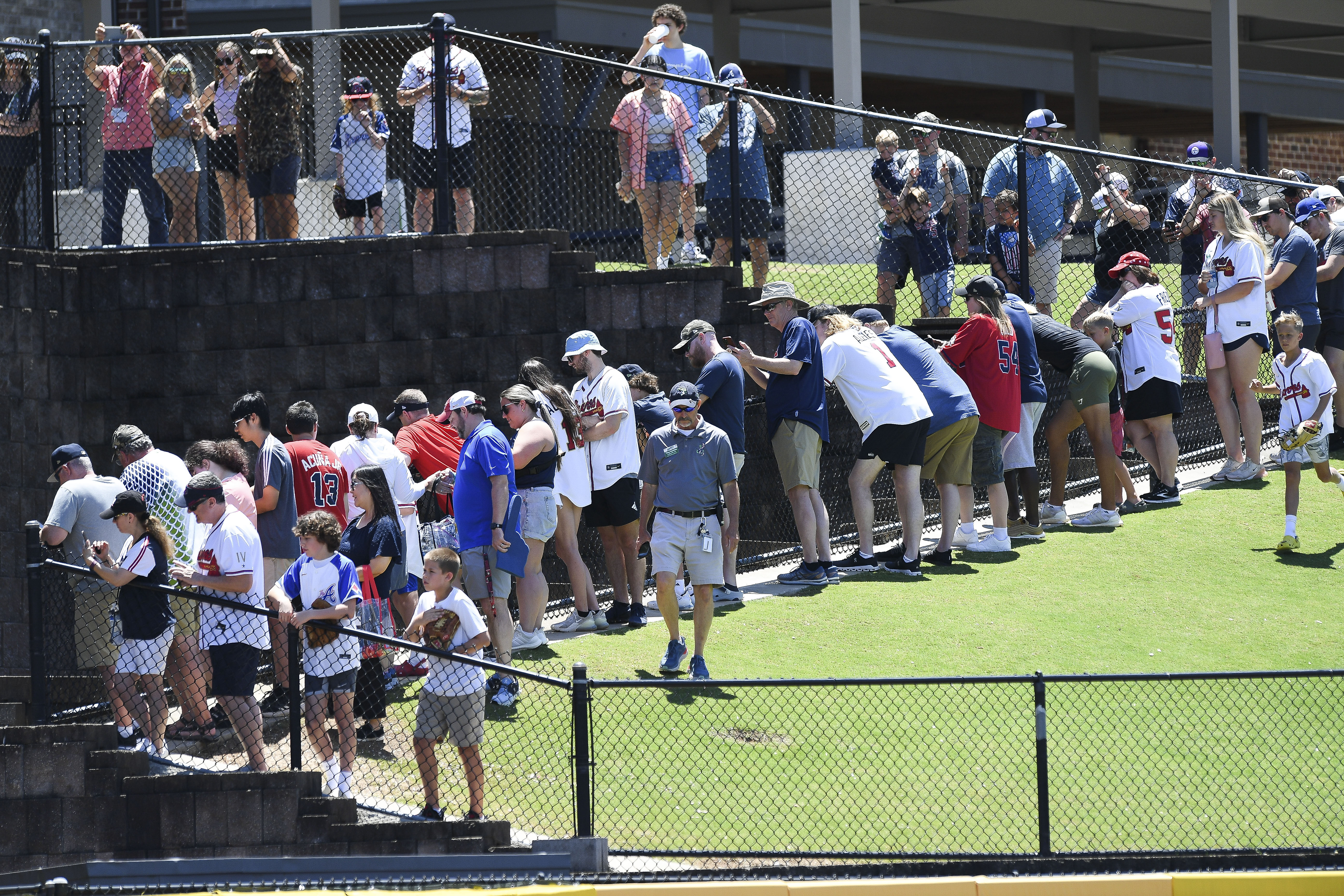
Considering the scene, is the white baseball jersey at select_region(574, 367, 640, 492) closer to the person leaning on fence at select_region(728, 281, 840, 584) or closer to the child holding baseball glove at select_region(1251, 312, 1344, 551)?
the person leaning on fence at select_region(728, 281, 840, 584)

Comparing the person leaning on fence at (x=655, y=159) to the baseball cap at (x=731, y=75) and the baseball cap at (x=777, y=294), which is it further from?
the baseball cap at (x=777, y=294)

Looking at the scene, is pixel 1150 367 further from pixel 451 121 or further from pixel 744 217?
pixel 451 121

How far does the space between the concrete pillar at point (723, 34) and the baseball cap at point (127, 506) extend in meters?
13.1

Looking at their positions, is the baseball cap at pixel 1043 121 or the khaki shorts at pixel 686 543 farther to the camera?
the baseball cap at pixel 1043 121

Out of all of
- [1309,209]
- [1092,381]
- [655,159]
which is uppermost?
[655,159]

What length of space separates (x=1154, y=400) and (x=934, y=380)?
2032mm

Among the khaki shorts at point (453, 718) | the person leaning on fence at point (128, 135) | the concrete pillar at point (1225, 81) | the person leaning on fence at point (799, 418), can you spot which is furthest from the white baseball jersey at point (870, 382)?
the concrete pillar at point (1225, 81)

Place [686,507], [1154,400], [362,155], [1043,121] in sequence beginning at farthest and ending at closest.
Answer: [1043,121] < [362,155] < [1154,400] < [686,507]

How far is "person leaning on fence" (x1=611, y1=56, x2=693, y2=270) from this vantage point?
1184 cm

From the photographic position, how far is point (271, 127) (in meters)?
11.6

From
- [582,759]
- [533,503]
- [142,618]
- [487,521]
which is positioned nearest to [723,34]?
[533,503]

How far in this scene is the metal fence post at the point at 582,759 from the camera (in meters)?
7.07

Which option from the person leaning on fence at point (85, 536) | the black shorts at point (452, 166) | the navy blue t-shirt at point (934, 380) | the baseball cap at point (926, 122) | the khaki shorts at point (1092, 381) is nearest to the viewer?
the person leaning on fence at point (85, 536)

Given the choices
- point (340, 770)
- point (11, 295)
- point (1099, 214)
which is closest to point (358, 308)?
point (11, 295)
